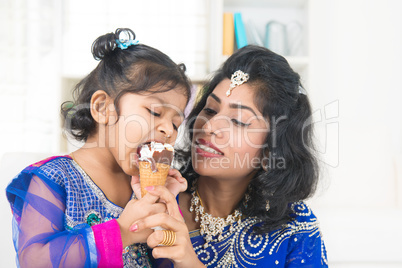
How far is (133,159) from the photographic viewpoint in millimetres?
1324

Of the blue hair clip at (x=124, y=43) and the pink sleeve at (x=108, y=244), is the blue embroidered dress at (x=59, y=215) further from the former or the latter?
the blue hair clip at (x=124, y=43)

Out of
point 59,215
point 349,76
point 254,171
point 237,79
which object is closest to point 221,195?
point 254,171

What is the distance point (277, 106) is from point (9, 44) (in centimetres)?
288

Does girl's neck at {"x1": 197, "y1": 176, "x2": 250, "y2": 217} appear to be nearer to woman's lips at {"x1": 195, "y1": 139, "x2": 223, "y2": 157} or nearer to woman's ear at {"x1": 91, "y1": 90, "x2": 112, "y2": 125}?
woman's lips at {"x1": 195, "y1": 139, "x2": 223, "y2": 157}

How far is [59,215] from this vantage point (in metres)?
1.21

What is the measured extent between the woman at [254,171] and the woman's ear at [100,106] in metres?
0.37

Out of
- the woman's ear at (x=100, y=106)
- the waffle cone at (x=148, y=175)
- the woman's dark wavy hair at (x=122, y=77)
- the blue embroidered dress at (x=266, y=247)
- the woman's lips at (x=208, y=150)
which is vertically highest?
the woman's dark wavy hair at (x=122, y=77)

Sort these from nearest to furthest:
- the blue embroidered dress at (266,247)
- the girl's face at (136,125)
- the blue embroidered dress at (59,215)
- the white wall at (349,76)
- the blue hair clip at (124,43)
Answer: the blue embroidered dress at (59,215), the girl's face at (136,125), the blue hair clip at (124,43), the blue embroidered dress at (266,247), the white wall at (349,76)

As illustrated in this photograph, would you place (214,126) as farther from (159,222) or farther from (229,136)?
(159,222)

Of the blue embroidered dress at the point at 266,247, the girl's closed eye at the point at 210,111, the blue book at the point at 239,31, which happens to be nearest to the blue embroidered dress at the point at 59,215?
the blue embroidered dress at the point at 266,247

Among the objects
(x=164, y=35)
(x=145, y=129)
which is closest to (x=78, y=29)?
(x=164, y=35)

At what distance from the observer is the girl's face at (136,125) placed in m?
1.33

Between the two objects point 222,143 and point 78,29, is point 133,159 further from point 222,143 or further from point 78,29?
point 78,29

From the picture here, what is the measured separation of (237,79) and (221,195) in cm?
46
